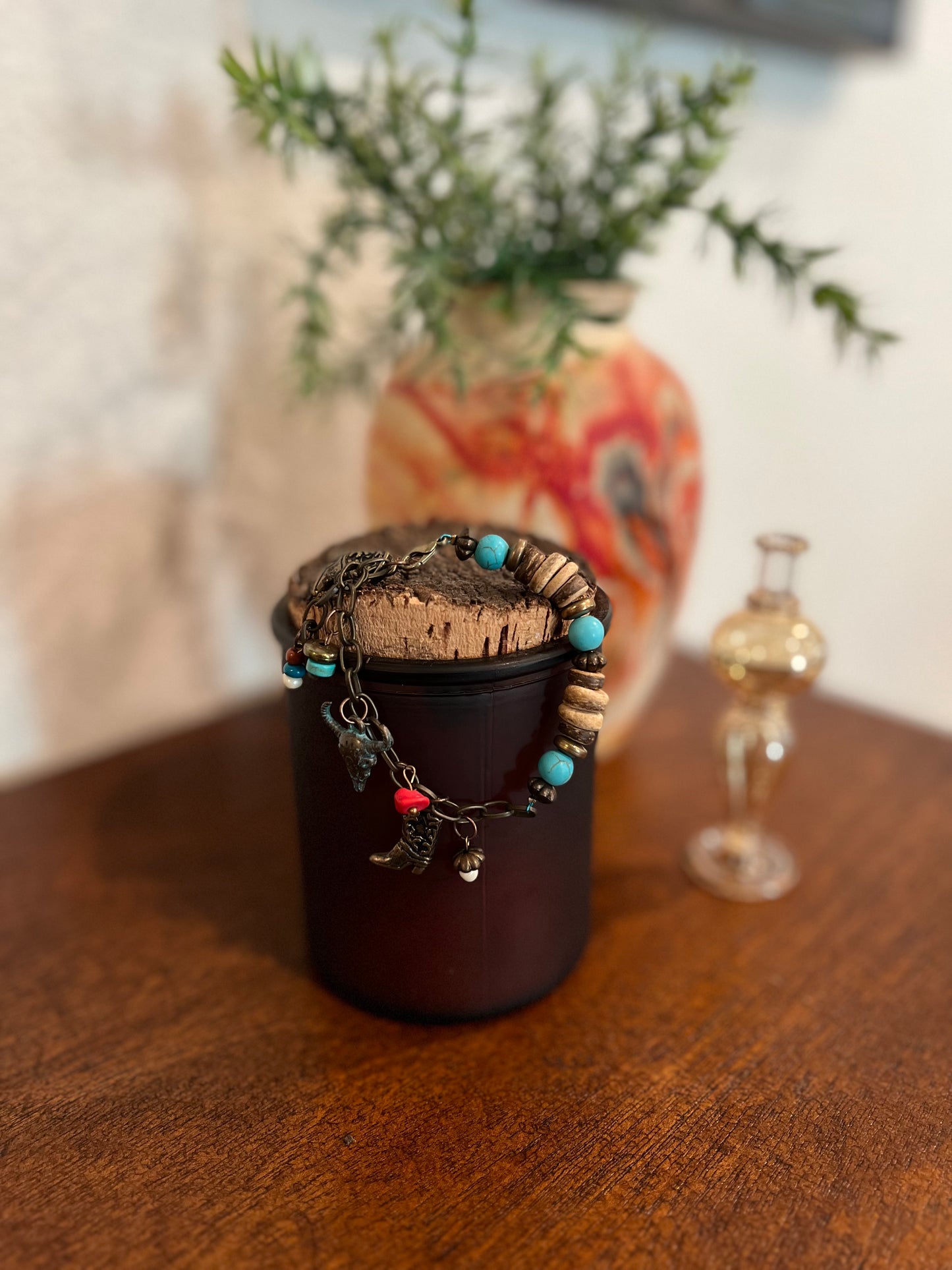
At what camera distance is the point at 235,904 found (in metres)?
0.57

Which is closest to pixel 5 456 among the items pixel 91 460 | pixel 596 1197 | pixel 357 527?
pixel 91 460

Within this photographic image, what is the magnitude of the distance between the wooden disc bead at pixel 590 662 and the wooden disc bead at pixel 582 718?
0.02 m

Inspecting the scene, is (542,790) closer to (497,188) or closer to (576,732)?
(576,732)

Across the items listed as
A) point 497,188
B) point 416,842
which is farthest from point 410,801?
point 497,188

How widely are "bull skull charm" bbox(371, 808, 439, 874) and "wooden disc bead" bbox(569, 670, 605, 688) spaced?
0.09 meters

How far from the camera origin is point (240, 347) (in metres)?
0.76

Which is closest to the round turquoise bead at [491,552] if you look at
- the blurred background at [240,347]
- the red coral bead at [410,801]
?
the red coral bead at [410,801]

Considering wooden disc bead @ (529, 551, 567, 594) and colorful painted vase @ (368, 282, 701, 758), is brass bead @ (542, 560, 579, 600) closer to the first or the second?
wooden disc bead @ (529, 551, 567, 594)

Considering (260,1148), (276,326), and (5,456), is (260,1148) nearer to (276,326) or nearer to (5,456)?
(5,456)

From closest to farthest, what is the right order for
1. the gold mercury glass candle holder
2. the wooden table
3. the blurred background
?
the wooden table → the gold mercury glass candle holder → the blurred background

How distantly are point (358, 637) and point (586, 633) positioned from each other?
0.32 ft

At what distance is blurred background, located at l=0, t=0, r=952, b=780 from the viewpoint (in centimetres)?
66

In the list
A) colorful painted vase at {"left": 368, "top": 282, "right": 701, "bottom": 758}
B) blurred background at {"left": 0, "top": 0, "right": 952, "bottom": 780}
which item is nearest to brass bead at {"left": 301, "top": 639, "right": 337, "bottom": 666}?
colorful painted vase at {"left": 368, "top": 282, "right": 701, "bottom": 758}

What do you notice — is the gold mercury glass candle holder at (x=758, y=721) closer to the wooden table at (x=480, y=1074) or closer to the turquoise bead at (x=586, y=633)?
the wooden table at (x=480, y=1074)
